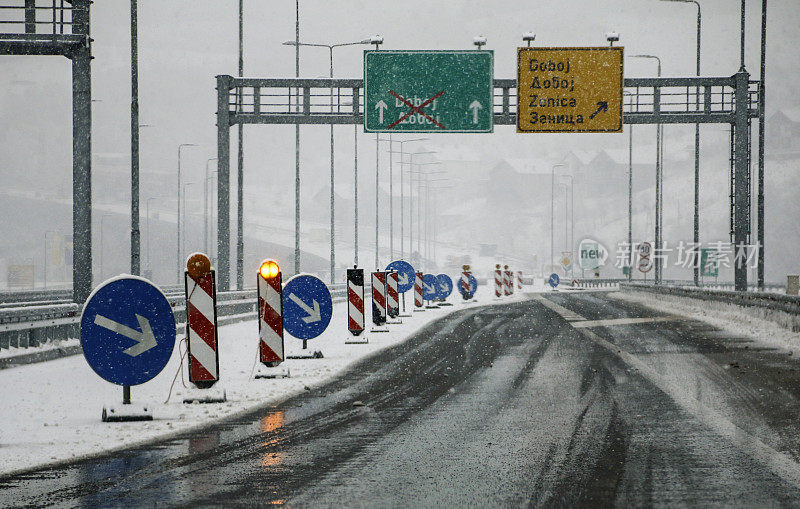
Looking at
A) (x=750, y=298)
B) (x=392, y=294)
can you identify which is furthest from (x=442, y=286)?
(x=750, y=298)

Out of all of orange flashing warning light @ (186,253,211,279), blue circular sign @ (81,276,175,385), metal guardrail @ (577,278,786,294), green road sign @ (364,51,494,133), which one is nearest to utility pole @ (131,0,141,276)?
green road sign @ (364,51,494,133)

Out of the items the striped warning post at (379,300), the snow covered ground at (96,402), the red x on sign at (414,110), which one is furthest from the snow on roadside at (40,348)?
the red x on sign at (414,110)

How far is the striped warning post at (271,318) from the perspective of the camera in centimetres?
1302

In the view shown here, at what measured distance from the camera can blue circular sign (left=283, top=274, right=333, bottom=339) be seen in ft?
50.0

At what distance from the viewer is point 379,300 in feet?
73.5

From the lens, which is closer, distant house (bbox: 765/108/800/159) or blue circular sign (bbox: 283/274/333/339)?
blue circular sign (bbox: 283/274/333/339)

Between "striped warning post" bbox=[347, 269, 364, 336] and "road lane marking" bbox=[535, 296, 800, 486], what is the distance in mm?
5812

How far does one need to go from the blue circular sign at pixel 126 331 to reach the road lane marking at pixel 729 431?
17.2ft

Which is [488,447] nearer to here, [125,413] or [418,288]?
[125,413]

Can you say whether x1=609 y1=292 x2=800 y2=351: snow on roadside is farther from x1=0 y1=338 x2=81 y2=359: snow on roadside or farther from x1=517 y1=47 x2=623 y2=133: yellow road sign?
x1=0 y1=338 x2=81 y2=359: snow on roadside

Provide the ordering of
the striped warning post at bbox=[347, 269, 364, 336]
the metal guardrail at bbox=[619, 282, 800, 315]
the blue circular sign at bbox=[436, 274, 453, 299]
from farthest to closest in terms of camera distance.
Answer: the blue circular sign at bbox=[436, 274, 453, 299]
the metal guardrail at bbox=[619, 282, 800, 315]
the striped warning post at bbox=[347, 269, 364, 336]

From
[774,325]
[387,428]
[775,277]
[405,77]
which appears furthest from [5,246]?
[387,428]

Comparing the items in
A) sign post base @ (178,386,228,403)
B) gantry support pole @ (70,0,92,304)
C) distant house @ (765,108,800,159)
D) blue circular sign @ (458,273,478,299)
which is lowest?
blue circular sign @ (458,273,478,299)

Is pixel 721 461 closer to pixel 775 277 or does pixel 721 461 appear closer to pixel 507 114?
pixel 507 114
